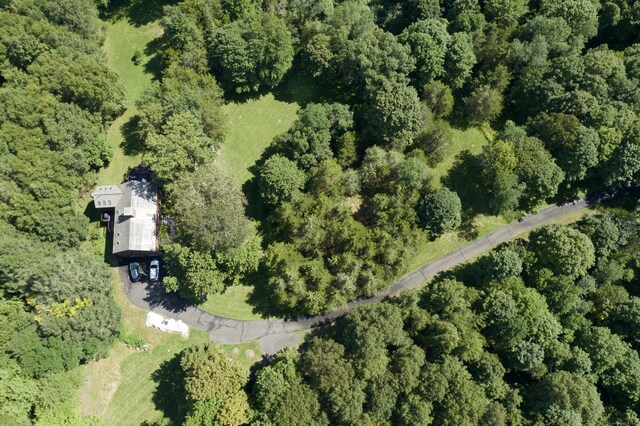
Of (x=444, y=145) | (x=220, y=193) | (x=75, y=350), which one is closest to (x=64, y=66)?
(x=220, y=193)

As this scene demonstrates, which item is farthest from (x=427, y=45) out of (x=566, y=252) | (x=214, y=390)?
(x=214, y=390)

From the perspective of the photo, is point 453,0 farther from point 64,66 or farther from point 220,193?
point 64,66

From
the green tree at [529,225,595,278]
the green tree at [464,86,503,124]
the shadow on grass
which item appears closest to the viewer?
the green tree at [529,225,595,278]

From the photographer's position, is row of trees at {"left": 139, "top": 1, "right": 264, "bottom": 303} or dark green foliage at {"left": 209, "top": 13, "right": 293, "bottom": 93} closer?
row of trees at {"left": 139, "top": 1, "right": 264, "bottom": 303}

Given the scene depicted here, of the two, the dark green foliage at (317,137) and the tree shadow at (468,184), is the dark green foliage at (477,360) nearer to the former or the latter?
the tree shadow at (468,184)

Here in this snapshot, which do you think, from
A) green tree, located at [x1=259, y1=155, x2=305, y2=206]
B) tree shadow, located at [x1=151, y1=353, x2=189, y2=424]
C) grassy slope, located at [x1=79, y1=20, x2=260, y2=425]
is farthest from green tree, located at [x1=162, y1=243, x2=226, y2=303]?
green tree, located at [x1=259, y1=155, x2=305, y2=206]

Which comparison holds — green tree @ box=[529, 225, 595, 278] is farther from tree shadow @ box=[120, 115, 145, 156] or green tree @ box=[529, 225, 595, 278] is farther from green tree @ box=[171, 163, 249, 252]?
tree shadow @ box=[120, 115, 145, 156]

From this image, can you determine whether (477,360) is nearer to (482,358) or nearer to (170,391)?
(482,358)
